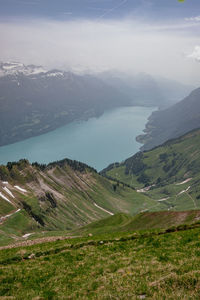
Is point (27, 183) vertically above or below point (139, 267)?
above

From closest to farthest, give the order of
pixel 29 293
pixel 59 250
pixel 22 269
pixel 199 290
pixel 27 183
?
pixel 199 290 → pixel 29 293 → pixel 22 269 → pixel 59 250 → pixel 27 183

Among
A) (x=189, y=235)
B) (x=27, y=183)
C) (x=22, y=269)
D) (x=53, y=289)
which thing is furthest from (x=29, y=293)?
(x=27, y=183)

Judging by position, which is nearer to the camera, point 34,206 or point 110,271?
point 110,271

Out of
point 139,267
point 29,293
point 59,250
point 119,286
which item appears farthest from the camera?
point 59,250

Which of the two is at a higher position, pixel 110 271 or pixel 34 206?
pixel 34 206

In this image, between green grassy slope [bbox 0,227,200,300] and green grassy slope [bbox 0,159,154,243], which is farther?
green grassy slope [bbox 0,159,154,243]

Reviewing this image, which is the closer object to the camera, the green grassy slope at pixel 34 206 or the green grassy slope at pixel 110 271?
the green grassy slope at pixel 110 271

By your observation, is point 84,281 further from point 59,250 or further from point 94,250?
point 59,250

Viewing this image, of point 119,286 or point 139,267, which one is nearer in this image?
point 119,286
